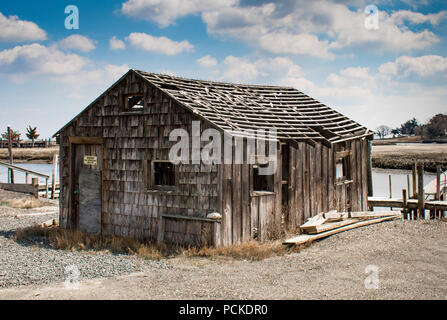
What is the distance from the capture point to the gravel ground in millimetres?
8531

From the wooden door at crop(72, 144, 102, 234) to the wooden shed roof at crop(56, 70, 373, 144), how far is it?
4.66 ft

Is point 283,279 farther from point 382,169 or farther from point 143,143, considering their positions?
point 382,169

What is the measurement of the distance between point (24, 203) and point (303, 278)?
687 inches

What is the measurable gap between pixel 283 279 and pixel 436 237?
5.63 meters

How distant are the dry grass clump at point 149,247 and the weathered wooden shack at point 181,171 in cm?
39

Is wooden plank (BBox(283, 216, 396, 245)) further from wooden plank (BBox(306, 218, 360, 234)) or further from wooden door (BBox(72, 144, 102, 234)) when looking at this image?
wooden door (BBox(72, 144, 102, 234))

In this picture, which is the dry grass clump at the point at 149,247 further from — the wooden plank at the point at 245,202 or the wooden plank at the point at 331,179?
the wooden plank at the point at 331,179

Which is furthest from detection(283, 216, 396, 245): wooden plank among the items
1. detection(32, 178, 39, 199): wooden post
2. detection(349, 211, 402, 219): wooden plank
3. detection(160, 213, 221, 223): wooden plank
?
detection(32, 178, 39, 199): wooden post

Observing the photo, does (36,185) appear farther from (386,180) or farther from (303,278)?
(386,180)

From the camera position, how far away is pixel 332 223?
488 inches

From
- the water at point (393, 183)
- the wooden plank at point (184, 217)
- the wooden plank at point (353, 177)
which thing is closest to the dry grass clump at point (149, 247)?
the wooden plank at point (184, 217)

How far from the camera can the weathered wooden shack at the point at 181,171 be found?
10.8m

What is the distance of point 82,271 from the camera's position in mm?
8867
